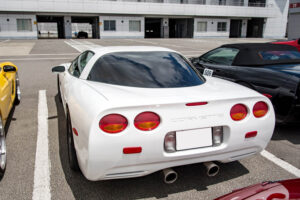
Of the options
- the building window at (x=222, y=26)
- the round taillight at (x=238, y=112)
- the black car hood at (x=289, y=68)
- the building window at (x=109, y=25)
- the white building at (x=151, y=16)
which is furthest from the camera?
the building window at (x=222, y=26)

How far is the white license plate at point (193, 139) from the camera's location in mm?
2193

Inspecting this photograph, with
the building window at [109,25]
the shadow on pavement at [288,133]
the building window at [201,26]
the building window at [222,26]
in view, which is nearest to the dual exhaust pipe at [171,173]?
the shadow on pavement at [288,133]

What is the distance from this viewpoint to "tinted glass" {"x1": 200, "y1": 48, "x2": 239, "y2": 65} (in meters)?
4.88

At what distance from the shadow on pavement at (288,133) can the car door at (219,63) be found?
1154 millimetres

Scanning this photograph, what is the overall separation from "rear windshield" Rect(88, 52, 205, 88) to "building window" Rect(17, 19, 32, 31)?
3873 cm

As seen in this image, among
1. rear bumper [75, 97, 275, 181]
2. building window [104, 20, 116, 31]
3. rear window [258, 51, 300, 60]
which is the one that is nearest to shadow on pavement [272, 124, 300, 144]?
rear window [258, 51, 300, 60]

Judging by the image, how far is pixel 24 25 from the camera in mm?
36500

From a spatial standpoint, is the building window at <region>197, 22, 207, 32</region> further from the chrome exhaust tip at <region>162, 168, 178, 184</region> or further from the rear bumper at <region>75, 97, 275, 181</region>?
the chrome exhaust tip at <region>162, 168, 178, 184</region>

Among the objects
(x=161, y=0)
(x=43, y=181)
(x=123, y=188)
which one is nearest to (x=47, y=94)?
(x=43, y=181)

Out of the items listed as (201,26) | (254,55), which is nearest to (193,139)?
(254,55)

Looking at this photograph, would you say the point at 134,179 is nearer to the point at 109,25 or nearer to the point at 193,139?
the point at 193,139

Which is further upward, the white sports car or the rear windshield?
the rear windshield

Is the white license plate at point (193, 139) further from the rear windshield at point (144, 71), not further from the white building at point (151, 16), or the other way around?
the white building at point (151, 16)

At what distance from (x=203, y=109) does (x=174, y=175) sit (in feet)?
2.13
